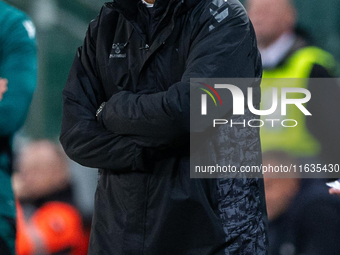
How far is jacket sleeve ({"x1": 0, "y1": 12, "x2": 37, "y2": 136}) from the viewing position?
100 inches

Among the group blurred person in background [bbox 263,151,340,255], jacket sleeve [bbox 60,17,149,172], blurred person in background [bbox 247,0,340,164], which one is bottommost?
blurred person in background [bbox 263,151,340,255]

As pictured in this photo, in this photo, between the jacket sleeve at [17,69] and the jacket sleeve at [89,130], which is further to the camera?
the jacket sleeve at [17,69]

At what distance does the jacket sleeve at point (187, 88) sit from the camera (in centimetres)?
154

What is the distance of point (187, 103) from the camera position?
5.05 feet

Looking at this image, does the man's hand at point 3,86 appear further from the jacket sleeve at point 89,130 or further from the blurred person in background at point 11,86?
the jacket sleeve at point 89,130

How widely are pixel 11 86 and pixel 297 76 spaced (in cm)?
145

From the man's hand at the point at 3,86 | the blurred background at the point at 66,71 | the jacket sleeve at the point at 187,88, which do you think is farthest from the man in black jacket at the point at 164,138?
the blurred background at the point at 66,71

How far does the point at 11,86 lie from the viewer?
256 centimetres

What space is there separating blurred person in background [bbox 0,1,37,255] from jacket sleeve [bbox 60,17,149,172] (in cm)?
80

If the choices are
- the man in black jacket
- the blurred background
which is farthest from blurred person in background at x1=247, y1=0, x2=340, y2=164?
the man in black jacket

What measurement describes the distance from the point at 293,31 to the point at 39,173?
1.58 m

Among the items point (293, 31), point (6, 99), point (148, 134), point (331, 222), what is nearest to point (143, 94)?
point (148, 134)

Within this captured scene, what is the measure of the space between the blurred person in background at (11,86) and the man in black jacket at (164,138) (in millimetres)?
911

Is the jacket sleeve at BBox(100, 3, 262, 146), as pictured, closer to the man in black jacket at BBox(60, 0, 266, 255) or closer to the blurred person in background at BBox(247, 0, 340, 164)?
the man in black jacket at BBox(60, 0, 266, 255)
